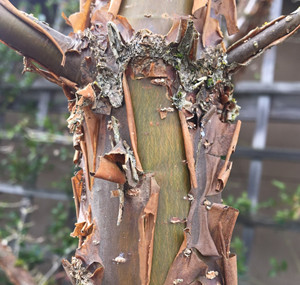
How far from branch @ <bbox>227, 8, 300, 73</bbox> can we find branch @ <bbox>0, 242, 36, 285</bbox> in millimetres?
1276

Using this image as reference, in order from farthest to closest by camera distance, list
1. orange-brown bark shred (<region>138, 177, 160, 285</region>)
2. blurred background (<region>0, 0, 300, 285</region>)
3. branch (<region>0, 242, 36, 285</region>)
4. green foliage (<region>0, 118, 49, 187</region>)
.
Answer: green foliage (<region>0, 118, 49, 187</region>)
blurred background (<region>0, 0, 300, 285</region>)
branch (<region>0, 242, 36, 285</region>)
orange-brown bark shred (<region>138, 177, 160, 285</region>)

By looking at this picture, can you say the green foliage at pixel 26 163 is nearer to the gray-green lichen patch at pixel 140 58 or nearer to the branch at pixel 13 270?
the branch at pixel 13 270

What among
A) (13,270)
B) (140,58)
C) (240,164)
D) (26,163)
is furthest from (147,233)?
(240,164)

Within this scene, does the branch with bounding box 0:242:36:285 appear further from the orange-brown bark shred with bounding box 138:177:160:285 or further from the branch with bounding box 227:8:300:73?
the branch with bounding box 227:8:300:73

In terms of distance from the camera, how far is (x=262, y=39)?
0.49m

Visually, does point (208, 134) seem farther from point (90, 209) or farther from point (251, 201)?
point (251, 201)

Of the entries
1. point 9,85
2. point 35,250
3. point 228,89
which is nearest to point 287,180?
point 35,250

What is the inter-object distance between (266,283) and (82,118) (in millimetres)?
2566

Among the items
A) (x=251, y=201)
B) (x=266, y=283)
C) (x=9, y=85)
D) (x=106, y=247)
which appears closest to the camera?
(x=106, y=247)

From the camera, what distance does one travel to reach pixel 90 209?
0.48 meters

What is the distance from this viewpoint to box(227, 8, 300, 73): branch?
48 centimetres

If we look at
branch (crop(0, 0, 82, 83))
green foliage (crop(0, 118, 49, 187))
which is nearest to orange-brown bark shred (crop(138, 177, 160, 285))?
branch (crop(0, 0, 82, 83))

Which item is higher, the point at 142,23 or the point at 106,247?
the point at 142,23

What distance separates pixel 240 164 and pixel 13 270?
6.42ft
